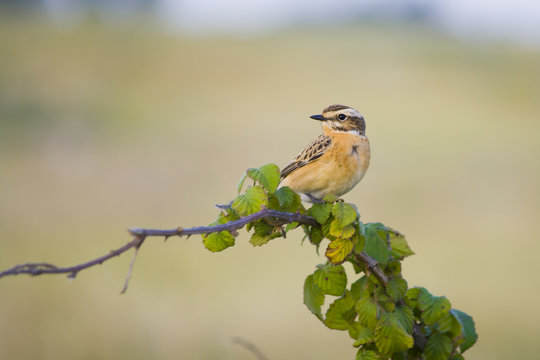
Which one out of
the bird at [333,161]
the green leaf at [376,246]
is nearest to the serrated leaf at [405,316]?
the green leaf at [376,246]

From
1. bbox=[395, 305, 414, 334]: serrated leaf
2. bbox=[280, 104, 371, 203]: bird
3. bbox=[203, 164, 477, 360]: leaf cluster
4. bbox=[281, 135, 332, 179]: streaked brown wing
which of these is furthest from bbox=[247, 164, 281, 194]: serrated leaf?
bbox=[281, 135, 332, 179]: streaked brown wing

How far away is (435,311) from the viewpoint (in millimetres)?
2764

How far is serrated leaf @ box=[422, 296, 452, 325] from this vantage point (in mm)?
2758

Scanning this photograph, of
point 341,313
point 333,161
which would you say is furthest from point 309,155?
point 341,313

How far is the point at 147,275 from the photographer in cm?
1015

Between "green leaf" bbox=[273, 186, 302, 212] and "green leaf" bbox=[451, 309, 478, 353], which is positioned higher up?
"green leaf" bbox=[273, 186, 302, 212]

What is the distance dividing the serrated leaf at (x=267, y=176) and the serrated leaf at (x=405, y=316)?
787 mm

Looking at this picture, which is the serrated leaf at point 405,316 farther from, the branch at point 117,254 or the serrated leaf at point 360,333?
the branch at point 117,254

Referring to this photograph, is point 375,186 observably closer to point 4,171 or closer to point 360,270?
point 4,171

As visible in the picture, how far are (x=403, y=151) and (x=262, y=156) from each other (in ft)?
17.4

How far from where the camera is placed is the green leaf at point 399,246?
2.99m

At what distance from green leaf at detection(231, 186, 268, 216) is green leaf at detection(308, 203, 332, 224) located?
0.34 metres

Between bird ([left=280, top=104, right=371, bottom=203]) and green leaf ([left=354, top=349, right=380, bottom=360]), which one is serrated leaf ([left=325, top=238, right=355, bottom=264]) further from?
bird ([left=280, top=104, right=371, bottom=203])

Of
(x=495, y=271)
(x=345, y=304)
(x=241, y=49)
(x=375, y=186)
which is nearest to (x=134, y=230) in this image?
(x=345, y=304)
